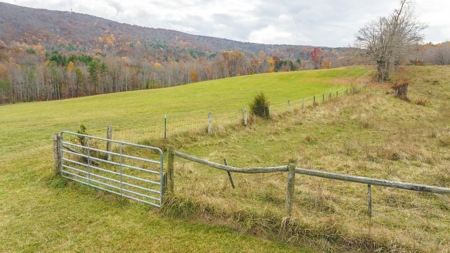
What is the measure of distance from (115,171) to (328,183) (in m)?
7.16

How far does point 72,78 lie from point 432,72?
8692cm

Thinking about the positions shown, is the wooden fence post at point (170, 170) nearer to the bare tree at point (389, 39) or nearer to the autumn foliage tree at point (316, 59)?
the bare tree at point (389, 39)

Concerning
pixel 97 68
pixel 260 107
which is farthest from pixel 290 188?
pixel 97 68

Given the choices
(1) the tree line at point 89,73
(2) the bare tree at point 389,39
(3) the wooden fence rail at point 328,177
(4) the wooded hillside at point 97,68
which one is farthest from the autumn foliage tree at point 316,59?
(3) the wooden fence rail at point 328,177

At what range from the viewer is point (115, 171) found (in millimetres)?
9383

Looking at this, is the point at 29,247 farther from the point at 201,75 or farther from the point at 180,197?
the point at 201,75

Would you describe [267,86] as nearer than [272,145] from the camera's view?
No

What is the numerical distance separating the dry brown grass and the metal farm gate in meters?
0.85

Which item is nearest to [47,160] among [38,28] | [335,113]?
[335,113]

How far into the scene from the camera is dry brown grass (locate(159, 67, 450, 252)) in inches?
201

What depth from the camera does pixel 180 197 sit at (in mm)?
6332

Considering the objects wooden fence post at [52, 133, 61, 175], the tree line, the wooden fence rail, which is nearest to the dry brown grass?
the wooden fence rail

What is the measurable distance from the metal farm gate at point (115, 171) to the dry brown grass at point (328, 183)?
33.4 inches

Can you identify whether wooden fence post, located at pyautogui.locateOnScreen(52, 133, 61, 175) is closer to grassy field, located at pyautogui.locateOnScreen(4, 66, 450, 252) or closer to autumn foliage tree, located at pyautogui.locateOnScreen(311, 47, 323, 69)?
grassy field, located at pyautogui.locateOnScreen(4, 66, 450, 252)
